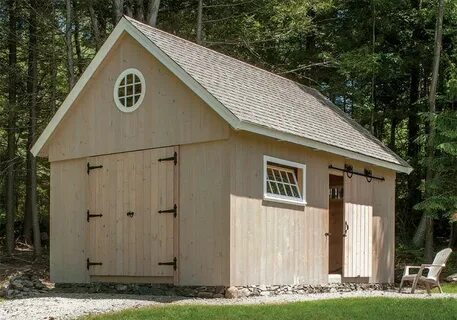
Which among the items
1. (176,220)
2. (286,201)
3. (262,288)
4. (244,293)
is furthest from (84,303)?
(286,201)

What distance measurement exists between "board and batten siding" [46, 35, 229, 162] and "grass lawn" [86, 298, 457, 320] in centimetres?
337

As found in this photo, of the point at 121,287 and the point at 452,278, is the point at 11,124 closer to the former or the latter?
the point at 121,287

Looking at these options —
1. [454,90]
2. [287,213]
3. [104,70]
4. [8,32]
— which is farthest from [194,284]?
[8,32]

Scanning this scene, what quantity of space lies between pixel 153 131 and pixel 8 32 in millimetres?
11320

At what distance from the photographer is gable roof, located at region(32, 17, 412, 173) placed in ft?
39.9

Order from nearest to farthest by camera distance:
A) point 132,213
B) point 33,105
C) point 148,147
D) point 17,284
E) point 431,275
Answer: point 148,147
point 132,213
point 431,275
point 17,284
point 33,105

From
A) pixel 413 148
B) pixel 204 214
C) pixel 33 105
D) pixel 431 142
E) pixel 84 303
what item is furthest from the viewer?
pixel 413 148

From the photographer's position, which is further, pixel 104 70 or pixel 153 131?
pixel 104 70

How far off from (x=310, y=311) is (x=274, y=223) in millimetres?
3385

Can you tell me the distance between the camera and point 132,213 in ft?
43.3

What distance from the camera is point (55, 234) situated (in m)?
14.9

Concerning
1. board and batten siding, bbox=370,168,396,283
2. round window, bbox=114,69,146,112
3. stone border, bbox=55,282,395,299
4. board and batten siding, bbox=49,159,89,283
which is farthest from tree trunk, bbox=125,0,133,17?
stone border, bbox=55,282,395,299

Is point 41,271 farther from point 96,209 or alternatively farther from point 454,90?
point 454,90

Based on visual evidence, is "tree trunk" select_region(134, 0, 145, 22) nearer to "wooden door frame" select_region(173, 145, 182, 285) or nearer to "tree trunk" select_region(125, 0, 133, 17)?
"tree trunk" select_region(125, 0, 133, 17)
